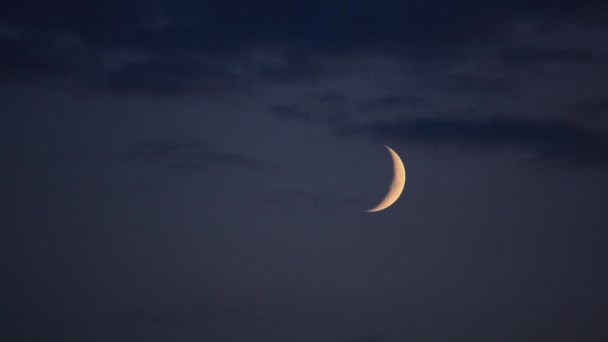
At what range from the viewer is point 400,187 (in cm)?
8862

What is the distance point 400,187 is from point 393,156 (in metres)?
5.00

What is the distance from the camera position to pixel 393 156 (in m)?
84.6
